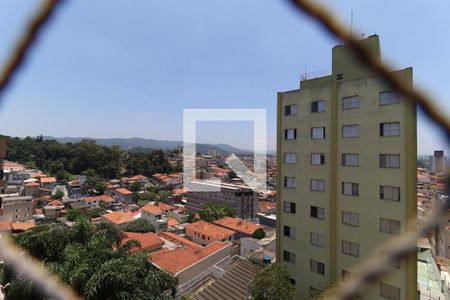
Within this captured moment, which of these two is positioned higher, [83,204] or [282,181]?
[282,181]

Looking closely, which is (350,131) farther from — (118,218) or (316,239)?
(118,218)

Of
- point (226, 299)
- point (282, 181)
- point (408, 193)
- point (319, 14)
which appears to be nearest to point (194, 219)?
point (226, 299)

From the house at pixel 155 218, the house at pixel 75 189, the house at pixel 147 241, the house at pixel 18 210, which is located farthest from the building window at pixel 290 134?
the house at pixel 75 189

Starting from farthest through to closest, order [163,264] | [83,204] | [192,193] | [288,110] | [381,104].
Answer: [192,193], [83,204], [163,264], [288,110], [381,104]

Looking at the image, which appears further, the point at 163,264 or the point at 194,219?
the point at 194,219

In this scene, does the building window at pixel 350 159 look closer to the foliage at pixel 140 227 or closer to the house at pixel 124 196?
the foliage at pixel 140 227

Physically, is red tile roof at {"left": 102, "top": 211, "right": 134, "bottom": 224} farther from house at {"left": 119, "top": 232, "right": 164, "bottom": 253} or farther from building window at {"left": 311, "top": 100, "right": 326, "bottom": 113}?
building window at {"left": 311, "top": 100, "right": 326, "bottom": 113}

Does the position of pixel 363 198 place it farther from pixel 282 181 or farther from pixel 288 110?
pixel 288 110

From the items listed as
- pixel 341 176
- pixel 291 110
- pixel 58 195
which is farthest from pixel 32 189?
pixel 341 176
